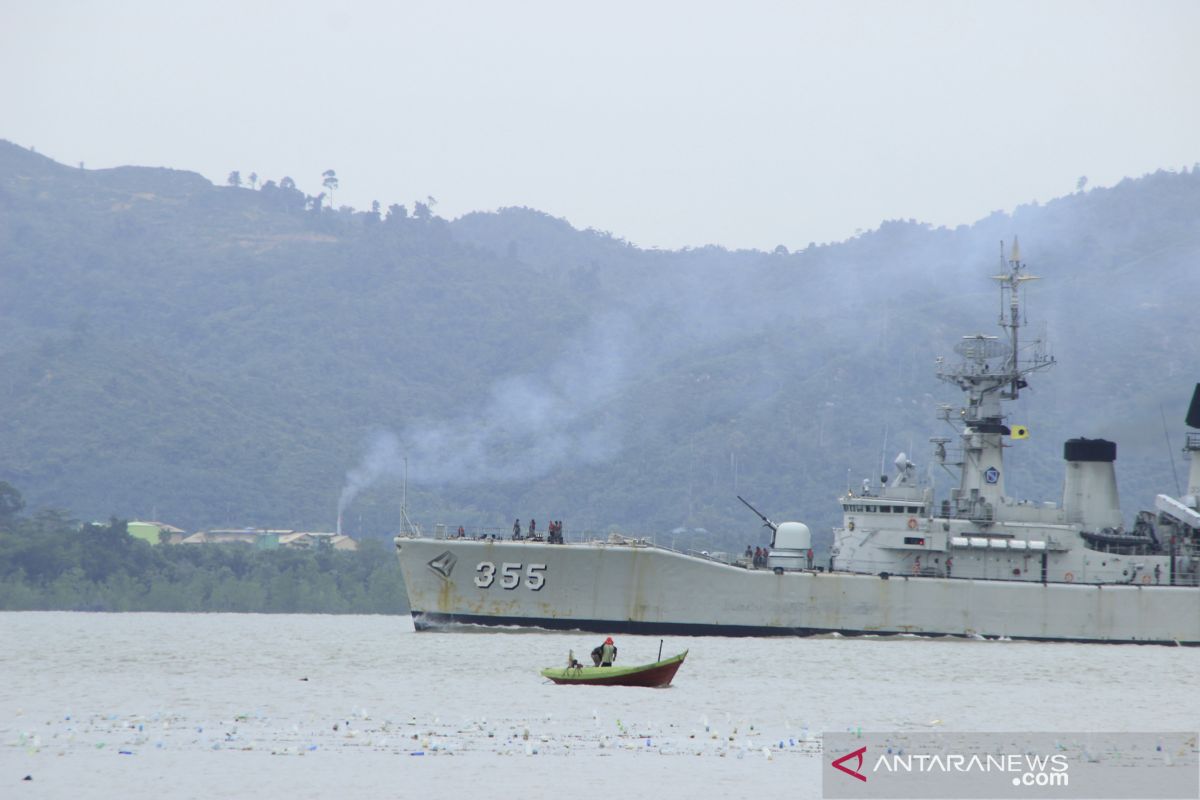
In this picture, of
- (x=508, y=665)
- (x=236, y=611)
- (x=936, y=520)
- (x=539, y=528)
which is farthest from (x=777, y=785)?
(x=539, y=528)

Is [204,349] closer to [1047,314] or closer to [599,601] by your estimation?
[1047,314]

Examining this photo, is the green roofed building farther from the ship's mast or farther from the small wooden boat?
the small wooden boat

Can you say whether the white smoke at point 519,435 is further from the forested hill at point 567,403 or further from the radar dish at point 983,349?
the radar dish at point 983,349

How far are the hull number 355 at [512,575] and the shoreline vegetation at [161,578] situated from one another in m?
42.9

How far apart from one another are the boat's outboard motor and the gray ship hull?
31.0 inches

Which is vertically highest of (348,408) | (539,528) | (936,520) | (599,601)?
(348,408)

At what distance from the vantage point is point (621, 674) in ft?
110

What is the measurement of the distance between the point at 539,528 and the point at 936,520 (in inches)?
2887

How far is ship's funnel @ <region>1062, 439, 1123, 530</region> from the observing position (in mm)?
50750

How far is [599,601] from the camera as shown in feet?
154

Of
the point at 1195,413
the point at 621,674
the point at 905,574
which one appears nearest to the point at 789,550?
the point at 905,574

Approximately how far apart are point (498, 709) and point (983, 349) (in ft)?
89.3

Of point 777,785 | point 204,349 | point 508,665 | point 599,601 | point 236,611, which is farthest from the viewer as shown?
point 204,349

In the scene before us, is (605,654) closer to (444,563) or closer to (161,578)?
(444,563)
